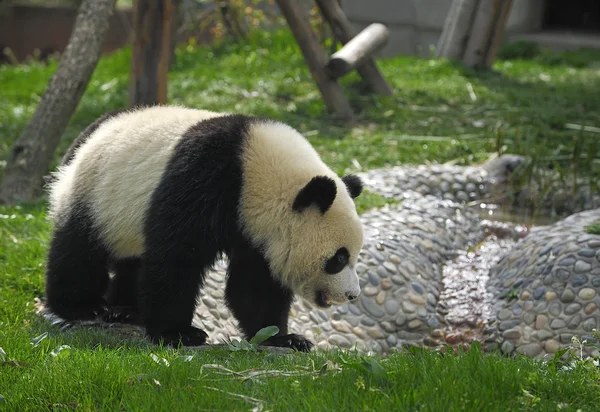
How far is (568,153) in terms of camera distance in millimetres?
8305

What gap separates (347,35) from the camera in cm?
1010

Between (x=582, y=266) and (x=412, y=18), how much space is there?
11284 millimetres

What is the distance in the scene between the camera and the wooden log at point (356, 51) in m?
9.22

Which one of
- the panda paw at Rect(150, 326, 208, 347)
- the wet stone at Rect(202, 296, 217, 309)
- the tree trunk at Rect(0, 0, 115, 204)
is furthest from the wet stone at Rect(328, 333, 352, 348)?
the tree trunk at Rect(0, 0, 115, 204)

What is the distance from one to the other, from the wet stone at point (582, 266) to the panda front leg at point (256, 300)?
6.62 feet

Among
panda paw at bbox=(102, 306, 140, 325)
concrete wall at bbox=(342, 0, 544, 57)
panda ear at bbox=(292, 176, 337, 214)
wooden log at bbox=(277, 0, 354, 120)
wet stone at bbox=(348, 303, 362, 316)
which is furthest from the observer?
concrete wall at bbox=(342, 0, 544, 57)

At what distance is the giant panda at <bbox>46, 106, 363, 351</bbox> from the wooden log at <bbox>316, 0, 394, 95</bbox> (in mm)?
5707

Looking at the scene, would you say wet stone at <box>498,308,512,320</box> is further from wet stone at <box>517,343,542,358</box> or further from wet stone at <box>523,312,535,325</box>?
wet stone at <box>517,343,542,358</box>

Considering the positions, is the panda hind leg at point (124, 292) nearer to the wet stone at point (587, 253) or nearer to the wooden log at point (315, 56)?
the wet stone at point (587, 253)

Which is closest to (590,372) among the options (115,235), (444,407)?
(444,407)

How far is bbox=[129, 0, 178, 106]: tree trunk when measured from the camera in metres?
7.92

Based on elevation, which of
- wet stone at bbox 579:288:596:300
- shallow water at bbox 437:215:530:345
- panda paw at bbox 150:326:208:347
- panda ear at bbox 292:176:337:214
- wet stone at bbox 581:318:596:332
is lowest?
shallow water at bbox 437:215:530:345

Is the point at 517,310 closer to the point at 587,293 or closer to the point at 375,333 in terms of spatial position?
the point at 587,293

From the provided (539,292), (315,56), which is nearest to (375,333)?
(539,292)
